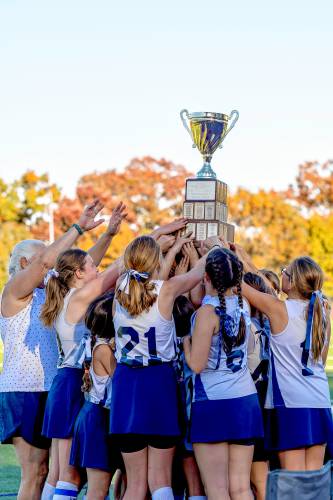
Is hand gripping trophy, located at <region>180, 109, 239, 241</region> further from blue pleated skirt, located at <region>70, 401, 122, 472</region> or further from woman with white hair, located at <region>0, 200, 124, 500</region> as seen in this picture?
blue pleated skirt, located at <region>70, 401, 122, 472</region>

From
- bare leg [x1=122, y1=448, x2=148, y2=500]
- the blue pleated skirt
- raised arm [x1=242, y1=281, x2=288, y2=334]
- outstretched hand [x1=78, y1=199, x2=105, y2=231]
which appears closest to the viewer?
bare leg [x1=122, y1=448, x2=148, y2=500]

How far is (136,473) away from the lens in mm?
5449

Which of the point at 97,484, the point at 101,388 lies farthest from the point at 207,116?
the point at 97,484

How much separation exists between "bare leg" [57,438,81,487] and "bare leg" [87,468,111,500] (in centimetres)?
18

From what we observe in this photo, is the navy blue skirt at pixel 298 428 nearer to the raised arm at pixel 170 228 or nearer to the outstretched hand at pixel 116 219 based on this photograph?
the raised arm at pixel 170 228

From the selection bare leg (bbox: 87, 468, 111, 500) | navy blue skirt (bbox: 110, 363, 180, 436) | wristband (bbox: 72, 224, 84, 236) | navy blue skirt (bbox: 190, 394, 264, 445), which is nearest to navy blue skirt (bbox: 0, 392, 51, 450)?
bare leg (bbox: 87, 468, 111, 500)

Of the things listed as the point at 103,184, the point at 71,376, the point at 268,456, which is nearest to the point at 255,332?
the point at 268,456

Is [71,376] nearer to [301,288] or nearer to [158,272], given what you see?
[158,272]

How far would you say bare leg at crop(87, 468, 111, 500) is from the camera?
574cm

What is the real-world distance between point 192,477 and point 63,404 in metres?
0.98

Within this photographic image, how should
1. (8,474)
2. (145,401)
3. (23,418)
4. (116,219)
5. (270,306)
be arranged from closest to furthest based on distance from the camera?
1. (145,401)
2. (270,306)
3. (23,418)
4. (116,219)
5. (8,474)

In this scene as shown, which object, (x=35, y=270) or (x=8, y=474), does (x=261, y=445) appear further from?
(x=8, y=474)

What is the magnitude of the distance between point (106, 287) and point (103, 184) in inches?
1831

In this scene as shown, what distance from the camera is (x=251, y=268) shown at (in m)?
6.38
